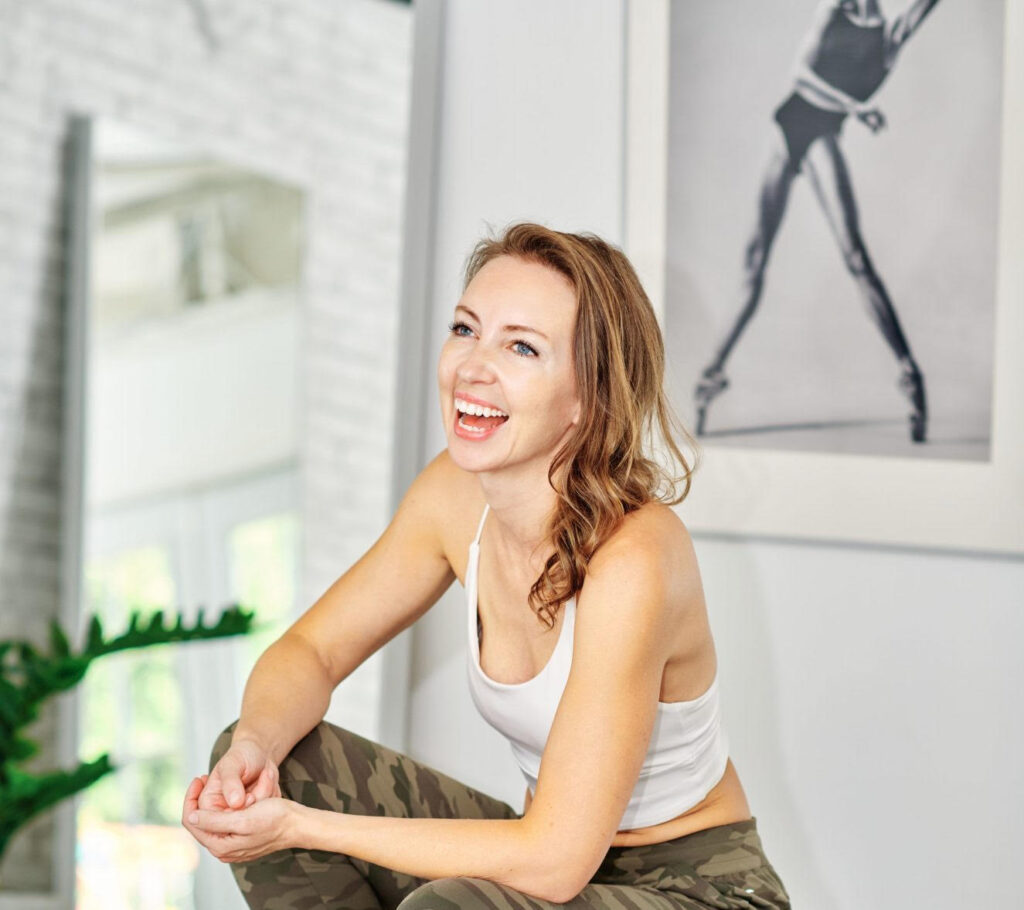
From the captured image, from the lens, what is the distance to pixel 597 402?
130 centimetres

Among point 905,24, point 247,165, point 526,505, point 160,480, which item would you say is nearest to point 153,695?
point 160,480

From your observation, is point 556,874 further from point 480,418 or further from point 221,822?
point 480,418

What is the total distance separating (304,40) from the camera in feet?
10.8

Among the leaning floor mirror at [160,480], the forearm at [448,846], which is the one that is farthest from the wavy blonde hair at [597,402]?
the leaning floor mirror at [160,480]

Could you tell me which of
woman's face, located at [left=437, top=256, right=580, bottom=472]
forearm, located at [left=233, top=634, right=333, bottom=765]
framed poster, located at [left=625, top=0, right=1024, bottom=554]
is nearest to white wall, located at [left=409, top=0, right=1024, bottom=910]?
framed poster, located at [left=625, top=0, right=1024, bottom=554]

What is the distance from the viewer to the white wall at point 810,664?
1718mm

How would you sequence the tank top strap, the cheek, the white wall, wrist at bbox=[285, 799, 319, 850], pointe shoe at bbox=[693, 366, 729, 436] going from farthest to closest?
pointe shoe at bbox=[693, 366, 729, 436] → the white wall → the tank top strap → the cheek → wrist at bbox=[285, 799, 319, 850]

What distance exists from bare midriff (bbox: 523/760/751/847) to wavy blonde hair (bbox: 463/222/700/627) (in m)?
0.25

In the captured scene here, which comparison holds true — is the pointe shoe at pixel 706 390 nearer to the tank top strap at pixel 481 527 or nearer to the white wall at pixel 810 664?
the white wall at pixel 810 664

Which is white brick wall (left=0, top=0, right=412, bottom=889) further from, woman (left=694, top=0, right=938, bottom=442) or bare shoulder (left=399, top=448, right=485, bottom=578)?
woman (left=694, top=0, right=938, bottom=442)

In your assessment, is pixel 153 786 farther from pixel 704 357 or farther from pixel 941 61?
pixel 941 61

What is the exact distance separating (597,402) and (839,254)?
648 mm

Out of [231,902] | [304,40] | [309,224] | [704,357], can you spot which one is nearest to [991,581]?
[704,357]

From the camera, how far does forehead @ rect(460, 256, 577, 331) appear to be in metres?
1.29
